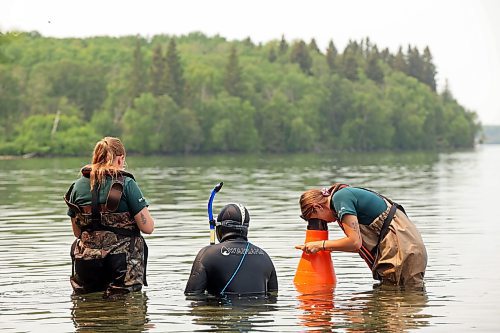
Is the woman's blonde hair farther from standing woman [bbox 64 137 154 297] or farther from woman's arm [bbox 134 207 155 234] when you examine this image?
woman's arm [bbox 134 207 155 234]

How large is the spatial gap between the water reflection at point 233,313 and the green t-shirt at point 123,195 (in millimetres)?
1218

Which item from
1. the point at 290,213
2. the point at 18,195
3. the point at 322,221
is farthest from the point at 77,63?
the point at 322,221

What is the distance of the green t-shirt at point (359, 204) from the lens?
13.0 meters

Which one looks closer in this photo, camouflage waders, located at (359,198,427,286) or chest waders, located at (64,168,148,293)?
chest waders, located at (64,168,148,293)

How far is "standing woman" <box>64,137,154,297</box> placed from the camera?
1223cm

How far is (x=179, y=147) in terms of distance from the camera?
541 ft

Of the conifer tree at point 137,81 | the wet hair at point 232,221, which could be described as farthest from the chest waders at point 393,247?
the conifer tree at point 137,81

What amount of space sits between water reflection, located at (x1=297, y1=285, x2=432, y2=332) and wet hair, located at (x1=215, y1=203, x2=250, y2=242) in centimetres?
106

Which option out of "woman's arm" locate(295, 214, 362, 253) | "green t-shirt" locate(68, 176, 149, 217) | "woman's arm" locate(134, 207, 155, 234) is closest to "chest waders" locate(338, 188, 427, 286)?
"woman's arm" locate(295, 214, 362, 253)

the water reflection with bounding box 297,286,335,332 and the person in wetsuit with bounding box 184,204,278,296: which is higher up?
the person in wetsuit with bounding box 184,204,278,296

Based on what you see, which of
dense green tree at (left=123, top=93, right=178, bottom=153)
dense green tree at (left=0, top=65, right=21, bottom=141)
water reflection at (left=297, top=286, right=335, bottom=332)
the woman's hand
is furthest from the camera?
dense green tree at (left=0, top=65, right=21, bottom=141)

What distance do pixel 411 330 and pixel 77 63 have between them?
595 ft

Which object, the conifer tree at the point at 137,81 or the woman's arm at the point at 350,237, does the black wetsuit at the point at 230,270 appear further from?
the conifer tree at the point at 137,81

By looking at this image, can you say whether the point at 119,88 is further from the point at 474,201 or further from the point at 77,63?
the point at 474,201
